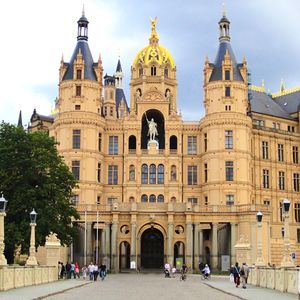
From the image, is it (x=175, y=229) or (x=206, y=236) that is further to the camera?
(x=206, y=236)

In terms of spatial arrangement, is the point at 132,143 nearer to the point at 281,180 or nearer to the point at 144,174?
the point at 144,174

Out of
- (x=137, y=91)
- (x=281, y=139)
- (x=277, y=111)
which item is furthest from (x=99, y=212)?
(x=277, y=111)

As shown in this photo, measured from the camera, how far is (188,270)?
273 feet

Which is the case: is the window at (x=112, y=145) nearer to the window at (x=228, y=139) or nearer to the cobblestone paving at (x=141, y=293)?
the window at (x=228, y=139)

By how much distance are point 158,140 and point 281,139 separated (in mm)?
20804

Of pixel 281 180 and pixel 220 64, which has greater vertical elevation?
pixel 220 64

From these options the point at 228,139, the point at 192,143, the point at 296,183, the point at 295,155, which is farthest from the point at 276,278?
the point at 295,155

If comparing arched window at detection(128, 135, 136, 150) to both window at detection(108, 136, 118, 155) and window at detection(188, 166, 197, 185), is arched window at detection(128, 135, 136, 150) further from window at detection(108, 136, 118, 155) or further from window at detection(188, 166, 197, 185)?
window at detection(188, 166, 197, 185)

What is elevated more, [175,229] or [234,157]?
[234,157]

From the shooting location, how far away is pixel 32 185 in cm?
6366

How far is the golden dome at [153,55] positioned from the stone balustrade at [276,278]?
5679 cm

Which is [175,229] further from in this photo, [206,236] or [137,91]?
[137,91]

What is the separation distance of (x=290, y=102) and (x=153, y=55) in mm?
29803

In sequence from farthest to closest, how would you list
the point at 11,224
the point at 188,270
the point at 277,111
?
the point at 277,111 → the point at 188,270 → the point at 11,224
